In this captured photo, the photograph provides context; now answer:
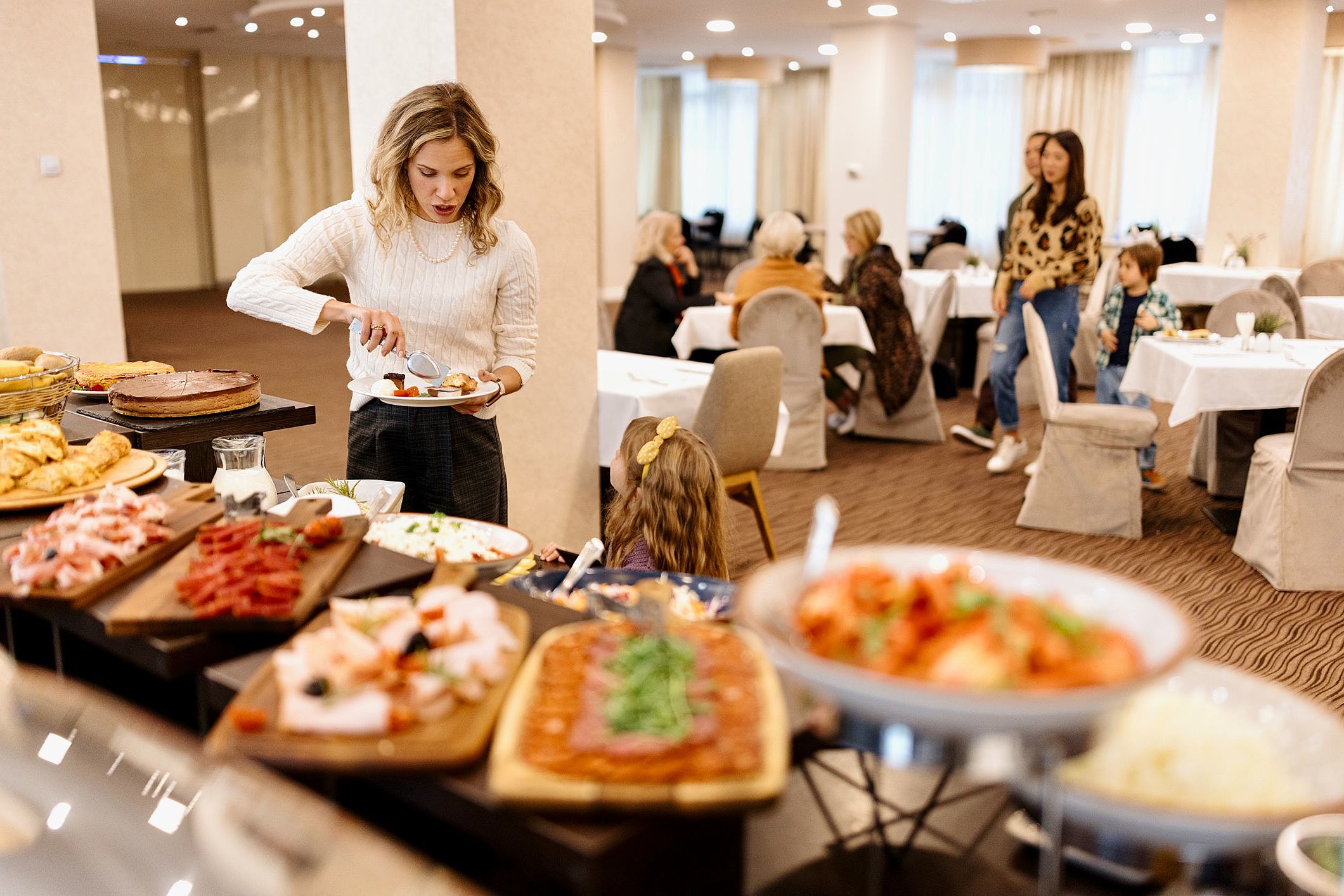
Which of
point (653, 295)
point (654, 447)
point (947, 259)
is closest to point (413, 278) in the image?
point (654, 447)

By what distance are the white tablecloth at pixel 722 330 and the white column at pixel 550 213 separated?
2223 millimetres

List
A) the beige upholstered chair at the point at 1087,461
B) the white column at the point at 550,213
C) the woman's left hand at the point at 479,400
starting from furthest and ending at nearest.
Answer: the beige upholstered chair at the point at 1087,461
the white column at the point at 550,213
the woman's left hand at the point at 479,400

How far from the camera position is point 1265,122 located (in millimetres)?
8781

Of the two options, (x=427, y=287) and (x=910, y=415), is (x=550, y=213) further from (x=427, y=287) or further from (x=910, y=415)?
(x=910, y=415)

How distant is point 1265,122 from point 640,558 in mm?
8351

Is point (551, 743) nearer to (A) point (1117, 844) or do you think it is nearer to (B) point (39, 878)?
(A) point (1117, 844)

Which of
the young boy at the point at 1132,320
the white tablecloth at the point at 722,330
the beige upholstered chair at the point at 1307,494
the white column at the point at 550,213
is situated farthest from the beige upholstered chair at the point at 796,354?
the beige upholstered chair at the point at 1307,494

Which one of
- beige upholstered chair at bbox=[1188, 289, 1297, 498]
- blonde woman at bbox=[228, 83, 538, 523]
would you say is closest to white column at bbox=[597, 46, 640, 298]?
beige upholstered chair at bbox=[1188, 289, 1297, 498]

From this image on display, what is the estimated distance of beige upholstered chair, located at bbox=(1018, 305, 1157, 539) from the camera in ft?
15.7

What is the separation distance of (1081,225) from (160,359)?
7.10m

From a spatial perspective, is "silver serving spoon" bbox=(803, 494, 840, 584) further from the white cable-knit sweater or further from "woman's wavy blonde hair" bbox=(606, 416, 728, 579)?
the white cable-knit sweater

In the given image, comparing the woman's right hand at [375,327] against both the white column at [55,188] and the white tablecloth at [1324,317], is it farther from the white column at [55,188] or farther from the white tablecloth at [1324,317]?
the white tablecloth at [1324,317]

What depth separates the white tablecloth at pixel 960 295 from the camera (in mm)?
7926

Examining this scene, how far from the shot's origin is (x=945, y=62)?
50.9 feet
